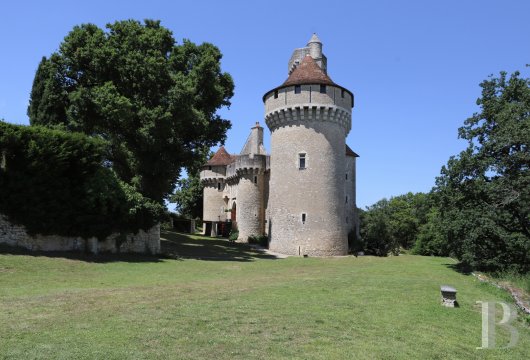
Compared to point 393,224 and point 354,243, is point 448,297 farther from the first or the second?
point 393,224

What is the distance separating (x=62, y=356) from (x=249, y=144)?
1584 inches

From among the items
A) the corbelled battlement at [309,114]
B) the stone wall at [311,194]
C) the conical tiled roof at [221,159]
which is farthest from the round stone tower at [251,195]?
the conical tiled roof at [221,159]

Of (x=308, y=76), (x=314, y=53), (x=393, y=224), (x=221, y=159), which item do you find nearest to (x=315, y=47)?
(x=314, y=53)

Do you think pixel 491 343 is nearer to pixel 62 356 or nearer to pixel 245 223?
pixel 62 356

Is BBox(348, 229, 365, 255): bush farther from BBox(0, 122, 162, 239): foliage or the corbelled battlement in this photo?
BBox(0, 122, 162, 239): foliage

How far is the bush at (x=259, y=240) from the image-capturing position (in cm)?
3811

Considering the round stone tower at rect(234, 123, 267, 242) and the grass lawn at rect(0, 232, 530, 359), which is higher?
the round stone tower at rect(234, 123, 267, 242)

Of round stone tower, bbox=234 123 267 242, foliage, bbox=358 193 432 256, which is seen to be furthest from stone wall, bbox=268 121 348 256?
round stone tower, bbox=234 123 267 242

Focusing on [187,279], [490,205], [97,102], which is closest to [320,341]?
[187,279]

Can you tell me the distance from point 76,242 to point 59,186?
3.15 meters

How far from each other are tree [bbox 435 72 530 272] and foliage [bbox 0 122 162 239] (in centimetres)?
1675

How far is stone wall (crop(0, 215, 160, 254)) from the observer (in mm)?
20203

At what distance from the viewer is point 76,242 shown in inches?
880

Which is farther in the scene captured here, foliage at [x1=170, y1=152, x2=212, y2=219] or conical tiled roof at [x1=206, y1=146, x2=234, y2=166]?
foliage at [x1=170, y1=152, x2=212, y2=219]
